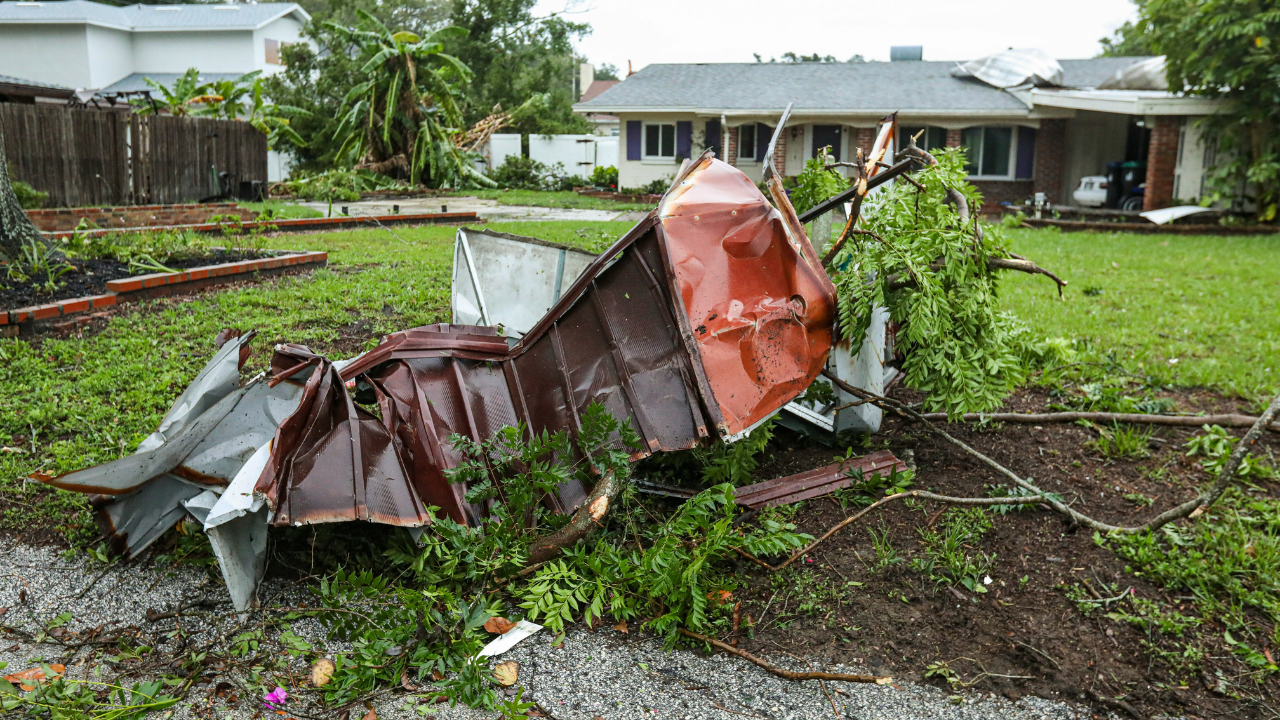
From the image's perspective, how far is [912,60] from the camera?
28.8 m

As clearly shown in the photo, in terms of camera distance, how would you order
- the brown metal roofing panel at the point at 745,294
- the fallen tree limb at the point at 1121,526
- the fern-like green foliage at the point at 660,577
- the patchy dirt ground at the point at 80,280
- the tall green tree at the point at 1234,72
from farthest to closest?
the tall green tree at the point at 1234,72 → the patchy dirt ground at the point at 80,280 → the brown metal roofing panel at the point at 745,294 → the fallen tree limb at the point at 1121,526 → the fern-like green foliage at the point at 660,577

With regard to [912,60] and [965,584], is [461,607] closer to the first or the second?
[965,584]

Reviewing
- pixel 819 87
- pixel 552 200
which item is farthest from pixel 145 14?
pixel 819 87

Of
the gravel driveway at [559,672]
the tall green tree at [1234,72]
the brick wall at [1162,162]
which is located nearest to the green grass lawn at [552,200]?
the brick wall at [1162,162]

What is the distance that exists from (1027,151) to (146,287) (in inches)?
867

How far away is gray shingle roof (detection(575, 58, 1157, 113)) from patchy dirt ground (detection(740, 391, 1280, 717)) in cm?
2037

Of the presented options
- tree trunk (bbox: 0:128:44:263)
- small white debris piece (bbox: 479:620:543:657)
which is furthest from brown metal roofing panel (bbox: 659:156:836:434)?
tree trunk (bbox: 0:128:44:263)

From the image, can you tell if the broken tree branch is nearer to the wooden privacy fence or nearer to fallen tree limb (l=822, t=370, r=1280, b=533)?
fallen tree limb (l=822, t=370, r=1280, b=533)

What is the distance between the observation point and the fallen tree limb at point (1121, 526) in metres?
3.31

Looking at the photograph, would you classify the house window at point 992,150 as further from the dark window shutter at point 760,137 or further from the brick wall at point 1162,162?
the dark window shutter at point 760,137

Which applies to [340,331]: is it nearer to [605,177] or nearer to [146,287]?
[146,287]

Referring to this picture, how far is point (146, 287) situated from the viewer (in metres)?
7.77

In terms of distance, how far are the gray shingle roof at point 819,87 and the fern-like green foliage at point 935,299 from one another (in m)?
20.2

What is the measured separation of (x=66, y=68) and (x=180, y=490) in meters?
37.2
